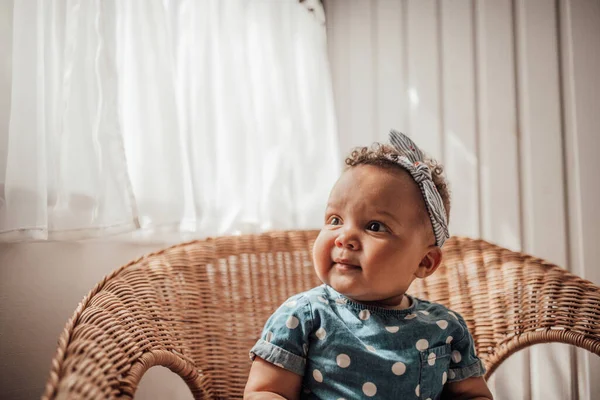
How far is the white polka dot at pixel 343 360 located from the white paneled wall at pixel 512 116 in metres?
0.87

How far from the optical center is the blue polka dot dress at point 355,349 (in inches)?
37.7

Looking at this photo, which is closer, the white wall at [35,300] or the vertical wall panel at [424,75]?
the white wall at [35,300]

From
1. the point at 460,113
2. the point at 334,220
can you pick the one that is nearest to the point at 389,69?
the point at 460,113

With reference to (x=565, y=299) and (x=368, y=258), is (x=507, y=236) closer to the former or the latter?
(x=565, y=299)

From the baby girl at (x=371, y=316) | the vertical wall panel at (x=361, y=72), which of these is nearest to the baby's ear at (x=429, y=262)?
the baby girl at (x=371, y=316)

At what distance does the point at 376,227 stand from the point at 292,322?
Answer: 24cm

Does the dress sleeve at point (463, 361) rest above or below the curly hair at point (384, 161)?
below

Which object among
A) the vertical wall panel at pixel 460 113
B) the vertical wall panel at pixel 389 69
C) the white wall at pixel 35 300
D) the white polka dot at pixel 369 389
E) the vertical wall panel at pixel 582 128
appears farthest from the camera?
the vertical wall panel at pixel 389 69

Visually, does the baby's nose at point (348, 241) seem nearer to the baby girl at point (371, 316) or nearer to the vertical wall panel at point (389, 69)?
the baby girl at point (371, 316)

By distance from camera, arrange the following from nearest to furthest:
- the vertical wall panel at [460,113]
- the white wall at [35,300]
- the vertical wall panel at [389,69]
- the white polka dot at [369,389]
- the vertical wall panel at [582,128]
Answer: the white polka dot at [369,389] < the white wall at [35,300] < the vertical wall panel at [582,128] < the vertical wall panel at [460,113] < the vertical wall panel at [389,69]

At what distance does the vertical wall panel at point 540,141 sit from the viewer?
160cm

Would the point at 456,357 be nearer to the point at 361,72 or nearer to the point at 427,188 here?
the point at 427,188

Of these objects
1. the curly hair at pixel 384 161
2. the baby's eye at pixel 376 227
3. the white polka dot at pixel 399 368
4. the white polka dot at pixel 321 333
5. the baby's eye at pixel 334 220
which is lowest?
the white polka dot at pixel 399 368

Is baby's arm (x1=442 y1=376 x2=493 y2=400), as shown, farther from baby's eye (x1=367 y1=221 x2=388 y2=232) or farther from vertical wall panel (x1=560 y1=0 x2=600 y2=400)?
vertical wall panel (x1=560 y1=0 x2=600 y2=400)
